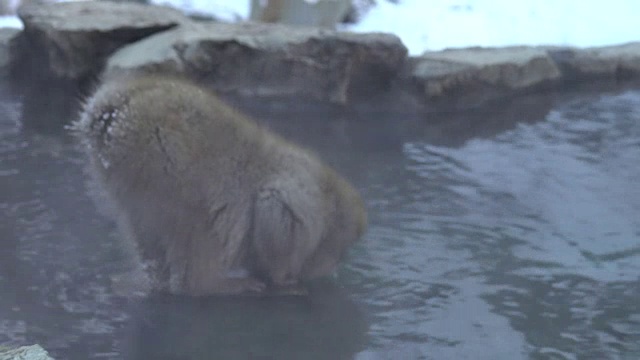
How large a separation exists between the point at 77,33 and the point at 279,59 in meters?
1.47

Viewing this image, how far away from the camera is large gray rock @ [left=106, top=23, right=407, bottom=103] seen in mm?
8391

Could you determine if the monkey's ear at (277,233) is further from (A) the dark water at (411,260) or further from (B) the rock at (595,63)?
(B) the rock at (595,63)

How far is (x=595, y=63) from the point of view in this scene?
370 inches

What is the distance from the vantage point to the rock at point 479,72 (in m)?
8.65

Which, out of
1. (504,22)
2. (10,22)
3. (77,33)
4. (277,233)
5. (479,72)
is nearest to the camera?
(277,233)

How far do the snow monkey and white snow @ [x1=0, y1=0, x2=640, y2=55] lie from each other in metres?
4.94

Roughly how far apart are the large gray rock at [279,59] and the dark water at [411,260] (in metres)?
0.40

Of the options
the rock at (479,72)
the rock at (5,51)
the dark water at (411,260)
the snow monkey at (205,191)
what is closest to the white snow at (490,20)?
the rock at (479,72)

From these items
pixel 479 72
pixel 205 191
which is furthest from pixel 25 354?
pixel 479 72

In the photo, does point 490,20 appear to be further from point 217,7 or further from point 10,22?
point 10,22

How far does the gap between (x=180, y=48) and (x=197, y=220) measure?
3527mm

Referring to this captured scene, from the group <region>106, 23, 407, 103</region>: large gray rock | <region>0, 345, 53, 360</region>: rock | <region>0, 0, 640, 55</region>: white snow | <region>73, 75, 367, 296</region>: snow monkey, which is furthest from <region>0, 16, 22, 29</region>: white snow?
<region>0, 345, 53, 360</region>: rock

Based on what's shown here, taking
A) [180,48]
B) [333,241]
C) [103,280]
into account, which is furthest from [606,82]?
[103,280]

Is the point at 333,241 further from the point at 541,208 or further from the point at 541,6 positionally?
the point at 541,6
